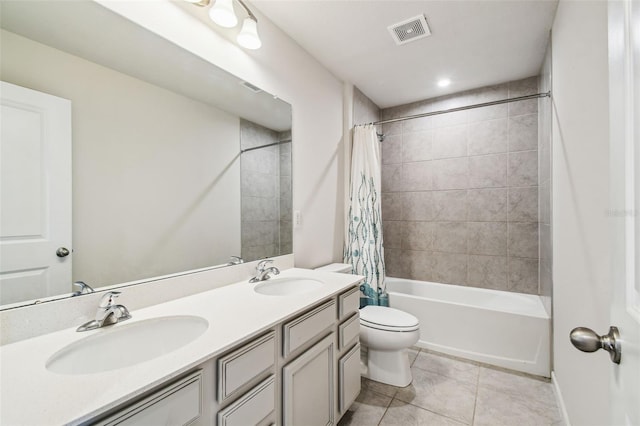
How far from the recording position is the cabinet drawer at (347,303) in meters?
1.45

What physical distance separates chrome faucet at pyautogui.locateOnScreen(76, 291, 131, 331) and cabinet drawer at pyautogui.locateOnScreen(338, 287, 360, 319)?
Result: 0.92 metres

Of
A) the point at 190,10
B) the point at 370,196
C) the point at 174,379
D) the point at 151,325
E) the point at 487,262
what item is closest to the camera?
the point at 174,379

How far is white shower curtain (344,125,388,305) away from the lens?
2494mm

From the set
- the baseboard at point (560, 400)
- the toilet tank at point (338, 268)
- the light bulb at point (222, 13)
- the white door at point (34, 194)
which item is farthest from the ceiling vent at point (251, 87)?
the baseboard at point (560, 400)

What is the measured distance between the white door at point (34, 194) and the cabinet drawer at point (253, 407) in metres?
0.69

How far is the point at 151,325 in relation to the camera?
1013 millimetres

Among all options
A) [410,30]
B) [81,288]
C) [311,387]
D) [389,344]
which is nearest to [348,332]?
[311,387]

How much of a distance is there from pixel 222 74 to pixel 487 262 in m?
2.81

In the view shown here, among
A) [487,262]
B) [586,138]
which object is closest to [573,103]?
[586,138]

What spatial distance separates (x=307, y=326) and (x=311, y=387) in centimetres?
28

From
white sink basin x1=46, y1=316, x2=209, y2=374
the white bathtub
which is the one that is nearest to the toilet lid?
the white bathtub

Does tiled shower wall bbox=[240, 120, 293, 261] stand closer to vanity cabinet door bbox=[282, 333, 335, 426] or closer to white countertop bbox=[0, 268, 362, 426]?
white countertop bbox=[0, 268, 362, 426]

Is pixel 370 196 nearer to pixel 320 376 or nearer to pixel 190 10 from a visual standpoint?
pixel 320 376

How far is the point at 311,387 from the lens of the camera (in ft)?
4.01
